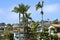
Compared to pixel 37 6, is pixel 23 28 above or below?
below

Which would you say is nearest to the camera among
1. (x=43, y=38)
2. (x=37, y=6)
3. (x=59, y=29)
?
(x=43, y=38)

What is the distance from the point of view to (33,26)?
75250mm

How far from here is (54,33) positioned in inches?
2635

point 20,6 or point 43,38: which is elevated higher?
point 20,6

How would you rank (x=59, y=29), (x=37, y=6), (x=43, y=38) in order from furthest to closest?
(x=37, y=6) < (x=59, y=29) < (x=43, y=38)

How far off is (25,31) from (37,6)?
827 centimetres

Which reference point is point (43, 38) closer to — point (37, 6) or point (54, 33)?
point (54, 33)

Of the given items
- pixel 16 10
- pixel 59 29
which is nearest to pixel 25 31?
pixel 16 10

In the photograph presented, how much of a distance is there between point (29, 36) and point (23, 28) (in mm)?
3003

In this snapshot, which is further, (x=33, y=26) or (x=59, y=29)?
(x=33, y=26)

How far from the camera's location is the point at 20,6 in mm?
76000

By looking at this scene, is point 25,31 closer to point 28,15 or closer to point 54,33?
point 28,15

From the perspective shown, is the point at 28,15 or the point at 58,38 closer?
the point at 58,38

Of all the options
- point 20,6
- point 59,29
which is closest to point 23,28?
point 20,6
